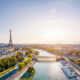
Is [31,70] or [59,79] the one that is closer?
[59,79]

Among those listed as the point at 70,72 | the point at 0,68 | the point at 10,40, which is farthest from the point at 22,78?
the point at 10,40

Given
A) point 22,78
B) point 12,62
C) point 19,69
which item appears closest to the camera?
point 22,78

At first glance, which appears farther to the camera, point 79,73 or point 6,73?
point 79,73

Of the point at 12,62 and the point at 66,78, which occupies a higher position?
the point at 12,62

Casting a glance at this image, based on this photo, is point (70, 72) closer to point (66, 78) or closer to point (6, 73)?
point (66, 78)

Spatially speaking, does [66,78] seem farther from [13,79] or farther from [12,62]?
[12,62]

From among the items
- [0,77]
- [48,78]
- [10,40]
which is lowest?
[48,78]

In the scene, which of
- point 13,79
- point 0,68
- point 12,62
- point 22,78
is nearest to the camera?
point 13,79

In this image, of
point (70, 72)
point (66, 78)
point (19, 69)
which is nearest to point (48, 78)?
point (66, 78)

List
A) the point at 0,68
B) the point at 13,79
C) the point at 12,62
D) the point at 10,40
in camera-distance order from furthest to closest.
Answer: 1. the point at 10,40
2. the point at 12,62
3. the point at 0,68
4. the point at 13,79
